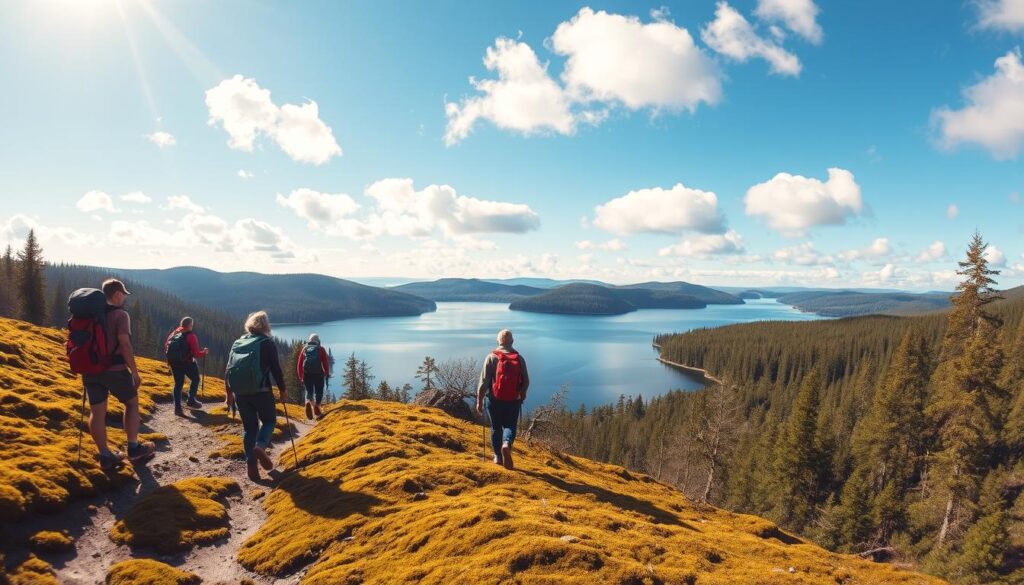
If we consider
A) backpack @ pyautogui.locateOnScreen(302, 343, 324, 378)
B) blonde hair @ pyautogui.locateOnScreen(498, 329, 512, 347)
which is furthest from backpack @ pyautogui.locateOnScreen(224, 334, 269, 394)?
backpack @ pyautogui.locateOnScreen(302, 343, 324, 378)

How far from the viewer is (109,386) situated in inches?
382

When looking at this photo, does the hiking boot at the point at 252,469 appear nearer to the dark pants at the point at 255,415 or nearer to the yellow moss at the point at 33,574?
the dark pants at the point at 255,415

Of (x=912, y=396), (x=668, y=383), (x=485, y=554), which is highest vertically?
(x=485, y=554)

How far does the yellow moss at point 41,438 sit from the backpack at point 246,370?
10.8ft

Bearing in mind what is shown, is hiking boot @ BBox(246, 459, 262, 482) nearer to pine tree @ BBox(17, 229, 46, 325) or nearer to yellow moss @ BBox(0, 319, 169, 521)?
yellow moss @ BBox(0, 319, 169, 521)

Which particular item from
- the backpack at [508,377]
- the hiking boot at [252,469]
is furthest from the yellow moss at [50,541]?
the backpack at [508,377]

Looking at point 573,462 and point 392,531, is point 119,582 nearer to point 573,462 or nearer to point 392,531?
point 392,531

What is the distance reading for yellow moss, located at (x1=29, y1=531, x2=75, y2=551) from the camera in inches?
281

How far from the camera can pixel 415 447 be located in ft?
42.8

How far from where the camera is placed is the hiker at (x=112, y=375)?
9.50 metres

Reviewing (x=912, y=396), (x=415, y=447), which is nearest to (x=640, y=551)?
(x=415, y=447)

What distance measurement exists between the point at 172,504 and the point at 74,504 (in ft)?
5.62

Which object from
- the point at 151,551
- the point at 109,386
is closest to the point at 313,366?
the point at 109,386

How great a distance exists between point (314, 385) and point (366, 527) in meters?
12.3
